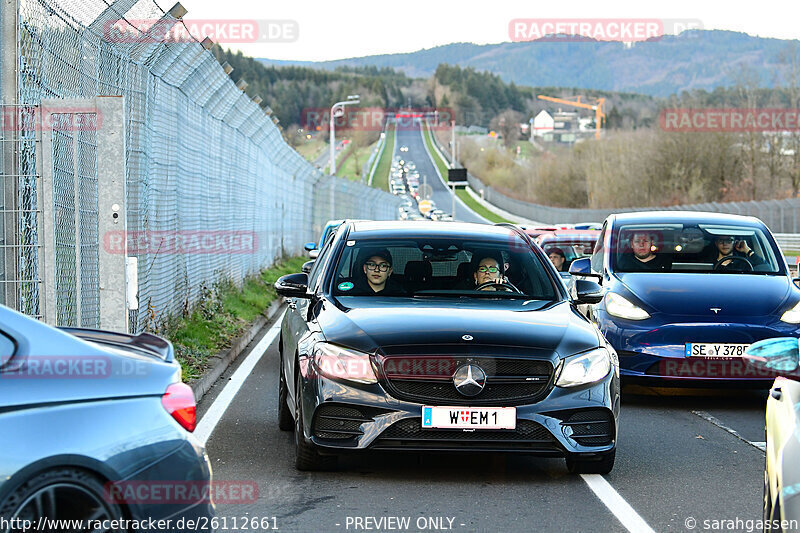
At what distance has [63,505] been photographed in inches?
154

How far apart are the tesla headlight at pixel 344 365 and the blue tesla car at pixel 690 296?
3949 mm

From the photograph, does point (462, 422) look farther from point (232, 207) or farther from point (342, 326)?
point (232, 207)

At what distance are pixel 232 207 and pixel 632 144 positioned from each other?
248 feet

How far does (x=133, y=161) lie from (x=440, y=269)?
4505 mm

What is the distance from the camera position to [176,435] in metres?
4.20

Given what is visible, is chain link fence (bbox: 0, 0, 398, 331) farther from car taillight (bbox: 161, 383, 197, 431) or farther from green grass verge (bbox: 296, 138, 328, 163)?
green grass verge (bbox: 296, 138, 328, 163)

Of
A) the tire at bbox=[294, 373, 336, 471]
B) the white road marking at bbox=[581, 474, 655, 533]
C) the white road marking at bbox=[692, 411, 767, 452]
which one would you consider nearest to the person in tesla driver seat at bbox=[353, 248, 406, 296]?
the tire at bbox=[294, 373, 336, 471]

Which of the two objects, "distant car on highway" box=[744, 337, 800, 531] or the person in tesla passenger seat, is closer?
"distant car on highway" box=[744, 337, 800, 531]

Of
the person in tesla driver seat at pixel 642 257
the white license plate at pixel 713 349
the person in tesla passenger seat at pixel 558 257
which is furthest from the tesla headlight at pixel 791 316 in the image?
the person in tesla passenger seat at pixel 558 257

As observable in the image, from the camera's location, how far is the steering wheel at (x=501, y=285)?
25.9ft

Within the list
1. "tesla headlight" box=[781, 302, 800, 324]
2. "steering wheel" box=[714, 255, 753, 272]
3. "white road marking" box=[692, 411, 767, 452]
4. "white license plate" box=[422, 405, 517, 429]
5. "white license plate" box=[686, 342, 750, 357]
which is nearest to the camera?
"white license plate" box=[422, 405, 517, 429]

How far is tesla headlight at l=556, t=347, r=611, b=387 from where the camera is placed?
6.58m

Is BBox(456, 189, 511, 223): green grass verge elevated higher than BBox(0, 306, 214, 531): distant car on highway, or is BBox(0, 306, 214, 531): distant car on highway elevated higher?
BBox(0, 306, 214, 531): distant car on highway

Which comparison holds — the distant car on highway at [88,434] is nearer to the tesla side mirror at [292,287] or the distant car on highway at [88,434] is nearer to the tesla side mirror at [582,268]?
the tesla side mirror at [292,287]
